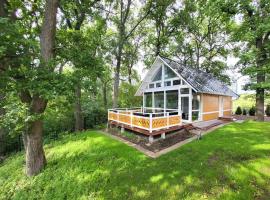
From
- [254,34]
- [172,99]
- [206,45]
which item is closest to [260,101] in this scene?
[254,34]

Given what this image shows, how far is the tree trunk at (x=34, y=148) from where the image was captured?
6407 mm

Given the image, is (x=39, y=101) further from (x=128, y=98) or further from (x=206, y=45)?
(x=206, y=45)

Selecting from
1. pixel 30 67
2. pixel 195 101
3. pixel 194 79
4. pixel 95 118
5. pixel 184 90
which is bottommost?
pixel 95 118

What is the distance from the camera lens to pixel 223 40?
21734 mm

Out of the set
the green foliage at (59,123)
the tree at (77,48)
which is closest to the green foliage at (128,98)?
the green foliage at (59,123)

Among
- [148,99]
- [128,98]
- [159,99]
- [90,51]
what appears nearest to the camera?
[90,51]

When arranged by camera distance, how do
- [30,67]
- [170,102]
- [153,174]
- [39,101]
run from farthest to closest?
[170,102] → [39,101] → [153,174] → [30,67]

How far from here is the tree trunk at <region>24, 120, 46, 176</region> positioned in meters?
6.41

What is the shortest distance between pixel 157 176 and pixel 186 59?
20.7 m

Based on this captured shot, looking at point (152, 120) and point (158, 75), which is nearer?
point (152, 120)

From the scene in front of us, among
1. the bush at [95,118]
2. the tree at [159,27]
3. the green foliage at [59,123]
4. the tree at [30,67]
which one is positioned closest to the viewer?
the tree at [30,67]

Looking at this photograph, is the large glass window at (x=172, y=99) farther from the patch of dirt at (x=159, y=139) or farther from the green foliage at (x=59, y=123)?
the green foliage at (x=59, y=123)

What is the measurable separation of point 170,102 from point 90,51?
7.27 meters

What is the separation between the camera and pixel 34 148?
21.4ft
